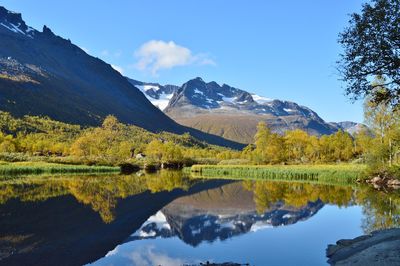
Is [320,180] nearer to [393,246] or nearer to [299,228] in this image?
[299,228]

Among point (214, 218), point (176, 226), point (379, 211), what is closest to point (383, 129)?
point (379, 211)

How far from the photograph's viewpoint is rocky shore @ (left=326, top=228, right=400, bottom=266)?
1483 cm

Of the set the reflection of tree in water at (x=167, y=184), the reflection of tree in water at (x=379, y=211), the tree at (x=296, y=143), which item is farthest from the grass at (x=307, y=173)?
the tree at (x=296, y=143)

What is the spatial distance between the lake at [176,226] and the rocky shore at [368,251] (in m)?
0.82

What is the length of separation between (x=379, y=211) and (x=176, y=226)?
17327mm

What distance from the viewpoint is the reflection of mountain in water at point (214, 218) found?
25.7 m

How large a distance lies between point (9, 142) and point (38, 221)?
10315 cm

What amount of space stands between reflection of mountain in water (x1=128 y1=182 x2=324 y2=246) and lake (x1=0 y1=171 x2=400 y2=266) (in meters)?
0.07

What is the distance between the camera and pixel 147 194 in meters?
48.9

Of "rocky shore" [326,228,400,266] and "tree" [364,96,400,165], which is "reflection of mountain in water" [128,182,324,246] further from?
"tree" [364,96,400,165]

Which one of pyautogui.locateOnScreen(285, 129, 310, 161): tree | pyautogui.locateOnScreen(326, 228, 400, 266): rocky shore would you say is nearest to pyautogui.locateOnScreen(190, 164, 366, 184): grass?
pyautogui.locateOnScreen(285, 129, 310, 161): tree

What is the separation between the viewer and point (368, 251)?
16531mm

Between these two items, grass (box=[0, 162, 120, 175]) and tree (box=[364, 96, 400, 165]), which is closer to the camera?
tree (box=[364, 96, 400, 165])

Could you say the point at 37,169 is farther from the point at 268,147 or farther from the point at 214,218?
the point at 268,147
